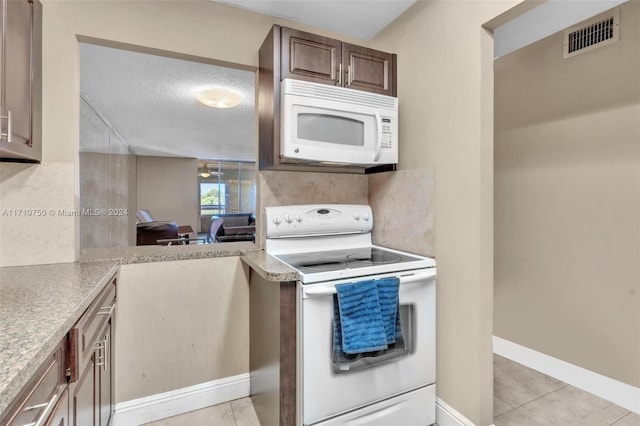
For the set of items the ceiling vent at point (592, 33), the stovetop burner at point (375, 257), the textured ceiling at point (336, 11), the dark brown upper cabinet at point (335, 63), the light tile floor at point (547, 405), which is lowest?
the light tile floor at point (547, 405)

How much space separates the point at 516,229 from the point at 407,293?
130 cm

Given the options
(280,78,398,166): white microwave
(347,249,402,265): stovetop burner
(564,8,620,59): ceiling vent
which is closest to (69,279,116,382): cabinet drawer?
(280,78,398,166): white microwave

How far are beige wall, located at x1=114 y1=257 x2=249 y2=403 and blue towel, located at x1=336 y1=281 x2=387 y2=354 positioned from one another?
0.78 meters

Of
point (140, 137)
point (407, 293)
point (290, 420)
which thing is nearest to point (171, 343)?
point (290, 420)

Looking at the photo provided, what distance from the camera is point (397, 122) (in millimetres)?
1846

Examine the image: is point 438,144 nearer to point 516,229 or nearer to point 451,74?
point 451,74

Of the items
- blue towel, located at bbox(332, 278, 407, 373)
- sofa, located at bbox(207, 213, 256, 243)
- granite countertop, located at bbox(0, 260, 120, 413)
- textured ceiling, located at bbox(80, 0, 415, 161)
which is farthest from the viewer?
sofa, located at bbox(207, 213, 256, 243)

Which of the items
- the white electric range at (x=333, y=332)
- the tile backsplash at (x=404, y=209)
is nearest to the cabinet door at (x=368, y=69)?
the tile backsplash at (x=404, y=209)

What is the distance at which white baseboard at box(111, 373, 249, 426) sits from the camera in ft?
5.39

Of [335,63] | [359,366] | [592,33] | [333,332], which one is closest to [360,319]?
[333,332]

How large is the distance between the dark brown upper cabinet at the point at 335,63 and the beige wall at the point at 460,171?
7.9 inches

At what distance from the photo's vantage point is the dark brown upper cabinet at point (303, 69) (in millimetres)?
1614

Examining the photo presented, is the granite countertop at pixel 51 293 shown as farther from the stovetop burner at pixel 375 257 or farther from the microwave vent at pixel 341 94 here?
the microwave vent at pixel 341 94

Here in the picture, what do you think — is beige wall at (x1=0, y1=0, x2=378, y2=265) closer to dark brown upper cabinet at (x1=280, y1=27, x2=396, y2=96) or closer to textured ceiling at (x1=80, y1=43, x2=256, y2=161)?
dark brown upper cabinet at (x1=280, y1=27, x2=396, y2=96)
